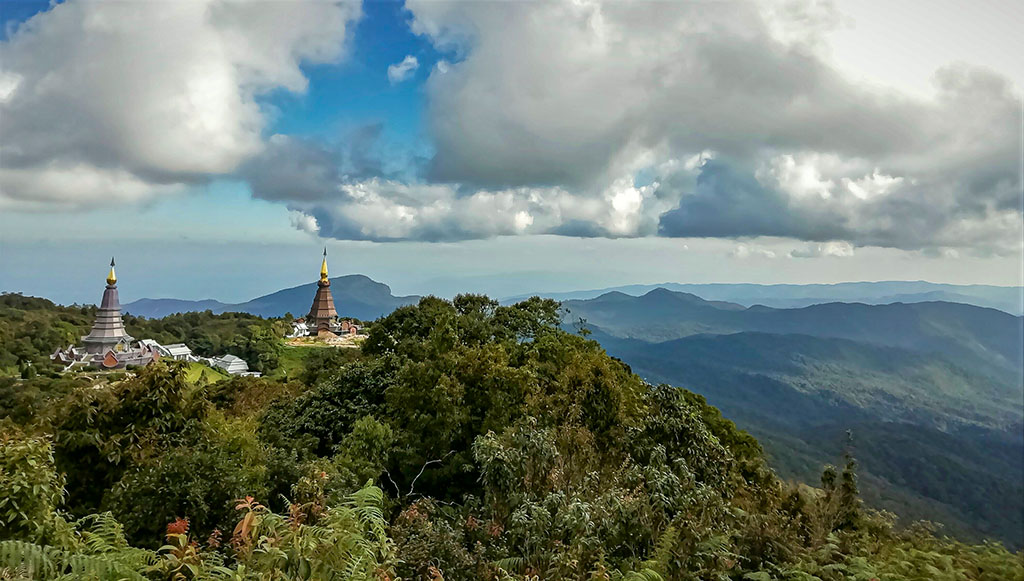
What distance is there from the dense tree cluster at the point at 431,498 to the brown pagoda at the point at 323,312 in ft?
209

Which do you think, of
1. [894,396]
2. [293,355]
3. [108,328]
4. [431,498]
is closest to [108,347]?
[108,328]

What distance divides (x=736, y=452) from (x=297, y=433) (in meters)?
11.0

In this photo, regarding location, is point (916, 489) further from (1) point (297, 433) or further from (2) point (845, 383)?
(2) point (845, 383)

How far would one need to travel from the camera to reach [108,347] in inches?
2611

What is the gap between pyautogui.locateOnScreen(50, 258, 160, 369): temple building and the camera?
63.4 meters

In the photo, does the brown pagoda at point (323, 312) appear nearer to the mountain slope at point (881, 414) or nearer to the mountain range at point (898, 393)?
the mountain range at point (898, 393)

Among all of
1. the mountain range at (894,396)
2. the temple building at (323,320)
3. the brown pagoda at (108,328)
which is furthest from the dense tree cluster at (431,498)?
the brown pagoda at (108,328)

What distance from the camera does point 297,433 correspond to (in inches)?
424

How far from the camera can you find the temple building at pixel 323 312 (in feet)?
237

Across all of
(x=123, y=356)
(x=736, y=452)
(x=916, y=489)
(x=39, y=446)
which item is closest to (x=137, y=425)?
(x=39, y=446)

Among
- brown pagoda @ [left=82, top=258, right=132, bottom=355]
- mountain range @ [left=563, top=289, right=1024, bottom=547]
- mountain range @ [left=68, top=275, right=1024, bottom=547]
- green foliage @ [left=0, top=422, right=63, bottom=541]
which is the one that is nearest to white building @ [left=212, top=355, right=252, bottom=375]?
brown pagoda @ [left=82, top=258, right=132, bottom=355]

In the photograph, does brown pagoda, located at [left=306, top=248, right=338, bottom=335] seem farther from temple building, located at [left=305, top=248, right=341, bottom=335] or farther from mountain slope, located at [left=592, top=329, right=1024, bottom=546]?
mountain slope, located at [left=592, top=329, right=1024, bottom=546]

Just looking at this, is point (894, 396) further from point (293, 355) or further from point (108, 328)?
point (108, 328)

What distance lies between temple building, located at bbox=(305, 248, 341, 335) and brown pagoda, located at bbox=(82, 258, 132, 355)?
2025 cm
